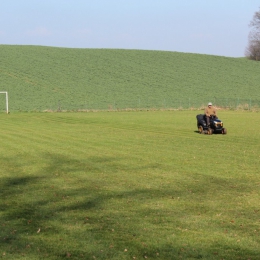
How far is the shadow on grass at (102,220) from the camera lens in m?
7.67

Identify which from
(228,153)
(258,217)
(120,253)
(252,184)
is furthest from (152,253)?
(228,153)

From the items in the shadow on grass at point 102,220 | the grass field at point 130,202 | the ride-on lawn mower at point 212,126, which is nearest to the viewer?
the shadow on grass at point 102,220

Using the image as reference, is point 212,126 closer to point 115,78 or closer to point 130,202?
point 130,202

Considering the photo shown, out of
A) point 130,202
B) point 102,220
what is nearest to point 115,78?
point 130,202

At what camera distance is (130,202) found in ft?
36.0

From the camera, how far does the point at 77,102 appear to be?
203 ft

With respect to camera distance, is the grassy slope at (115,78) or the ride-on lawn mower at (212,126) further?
the grassy slope at (115,78)

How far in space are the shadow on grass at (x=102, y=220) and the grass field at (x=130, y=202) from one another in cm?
1

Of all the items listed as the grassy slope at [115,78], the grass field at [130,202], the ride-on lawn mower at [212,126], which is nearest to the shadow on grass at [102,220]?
the grass field at [130,202]

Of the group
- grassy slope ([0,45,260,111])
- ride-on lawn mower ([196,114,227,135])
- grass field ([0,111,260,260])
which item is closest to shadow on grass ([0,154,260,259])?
grass field ([0,111,260,260])

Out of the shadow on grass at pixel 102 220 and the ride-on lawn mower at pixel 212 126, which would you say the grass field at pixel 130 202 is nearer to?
the shadow on grass at pixel 102 220

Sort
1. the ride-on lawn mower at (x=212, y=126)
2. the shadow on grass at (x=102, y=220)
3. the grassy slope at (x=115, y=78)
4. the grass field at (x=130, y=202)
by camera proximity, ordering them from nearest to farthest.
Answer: the shadow on grass at (x=102, y=220), the grass field at (x=130, y=202), the ride-on lawn mower at (x=212, y=126), the grassy slope at (x=115, y=78)

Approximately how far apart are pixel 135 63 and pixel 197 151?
67.1 metres

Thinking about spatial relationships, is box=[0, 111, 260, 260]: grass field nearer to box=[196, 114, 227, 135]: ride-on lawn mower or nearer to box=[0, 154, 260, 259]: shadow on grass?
box=[0, 154, 260, 259]: shadow on grass
